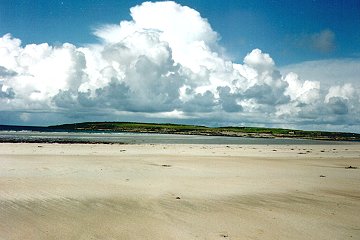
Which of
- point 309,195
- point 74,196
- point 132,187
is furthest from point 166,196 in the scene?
point 309,195

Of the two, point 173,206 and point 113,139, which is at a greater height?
point 173,206

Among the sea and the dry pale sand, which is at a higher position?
the dry pale sand

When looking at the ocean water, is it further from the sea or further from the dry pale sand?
the dry pale sand

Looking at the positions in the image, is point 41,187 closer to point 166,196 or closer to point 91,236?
point 166,196

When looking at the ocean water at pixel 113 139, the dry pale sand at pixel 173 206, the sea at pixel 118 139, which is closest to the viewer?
the dry pale sand at pixel 173 206

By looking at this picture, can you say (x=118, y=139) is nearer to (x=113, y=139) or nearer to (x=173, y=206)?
(x=113, y=139)

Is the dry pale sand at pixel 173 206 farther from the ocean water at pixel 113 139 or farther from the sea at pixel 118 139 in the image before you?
the ocean water at pixel 113 139

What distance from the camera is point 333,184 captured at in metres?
16.9

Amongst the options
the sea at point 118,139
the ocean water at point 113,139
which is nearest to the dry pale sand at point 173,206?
the sea at point 118,139

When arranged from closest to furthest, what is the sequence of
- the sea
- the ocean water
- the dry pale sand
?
the dry pale sand < the sea < the ocean water

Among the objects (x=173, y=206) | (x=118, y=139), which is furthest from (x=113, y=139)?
(x=173, y=206)

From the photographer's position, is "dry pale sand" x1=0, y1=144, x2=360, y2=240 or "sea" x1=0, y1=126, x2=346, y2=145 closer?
"dry pale sand" x1=0, y1=144, x2=360, y2=240

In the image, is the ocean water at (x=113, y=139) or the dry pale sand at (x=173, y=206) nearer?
the dry pale sand at (x=173, y=206)

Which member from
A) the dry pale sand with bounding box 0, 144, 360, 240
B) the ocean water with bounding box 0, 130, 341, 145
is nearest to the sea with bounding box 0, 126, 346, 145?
the ocean water with bounding box 0, 130, 341, 145
